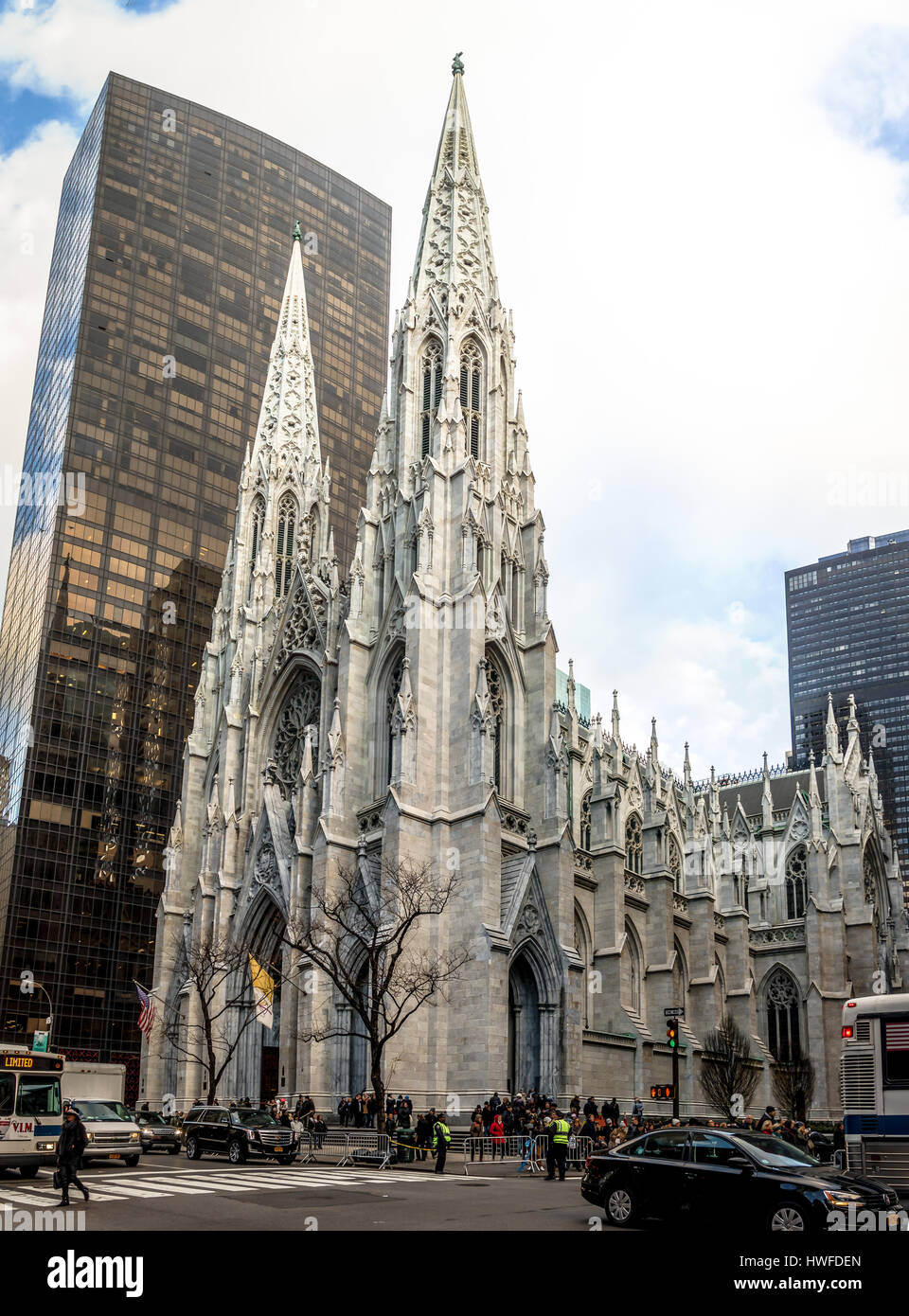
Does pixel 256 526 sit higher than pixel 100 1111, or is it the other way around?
pixel 256 526

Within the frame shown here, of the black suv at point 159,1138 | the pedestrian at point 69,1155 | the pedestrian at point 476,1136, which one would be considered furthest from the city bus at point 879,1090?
the black suv at point 159,1138

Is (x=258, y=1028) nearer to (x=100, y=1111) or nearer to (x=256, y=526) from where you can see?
(x=100, y=1111)

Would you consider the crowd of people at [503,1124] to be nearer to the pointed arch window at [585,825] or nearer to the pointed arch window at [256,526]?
the pointed arch window at [585,825]

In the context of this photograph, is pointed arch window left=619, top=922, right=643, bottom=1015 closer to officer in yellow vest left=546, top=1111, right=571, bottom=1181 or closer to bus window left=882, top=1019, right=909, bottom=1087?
officer in yellow vest left=546, top=1111, right=571, bottom=1181

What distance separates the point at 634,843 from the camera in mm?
54219

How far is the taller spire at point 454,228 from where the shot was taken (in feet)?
163

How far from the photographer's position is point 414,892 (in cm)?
3572

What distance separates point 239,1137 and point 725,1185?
16.1 meters

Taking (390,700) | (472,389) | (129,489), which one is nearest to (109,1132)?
(390,700)

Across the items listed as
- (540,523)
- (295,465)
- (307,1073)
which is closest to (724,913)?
(540,523)

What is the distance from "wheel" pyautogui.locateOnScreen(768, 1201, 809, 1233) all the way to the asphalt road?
88.1 inches

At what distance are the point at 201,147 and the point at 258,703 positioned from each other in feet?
205

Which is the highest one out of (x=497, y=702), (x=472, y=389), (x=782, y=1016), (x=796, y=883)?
(x=472, y=389)
